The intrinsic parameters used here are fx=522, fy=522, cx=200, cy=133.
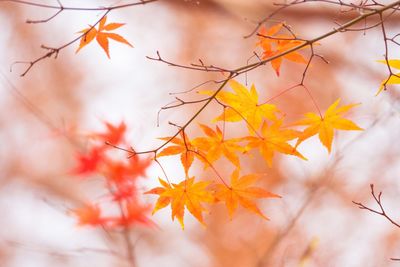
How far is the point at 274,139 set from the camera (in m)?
0.94

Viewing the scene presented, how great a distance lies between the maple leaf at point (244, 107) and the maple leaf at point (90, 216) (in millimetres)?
860

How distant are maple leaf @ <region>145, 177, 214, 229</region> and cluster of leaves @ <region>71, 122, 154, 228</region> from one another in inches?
24.8

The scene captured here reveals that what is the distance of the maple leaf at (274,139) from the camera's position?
0.92 meters

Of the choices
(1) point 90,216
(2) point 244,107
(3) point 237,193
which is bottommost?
(3) point 237,193

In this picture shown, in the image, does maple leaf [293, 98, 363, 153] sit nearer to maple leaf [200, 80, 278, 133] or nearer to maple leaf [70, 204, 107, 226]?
maple leaf [200, 80, 278, 133]

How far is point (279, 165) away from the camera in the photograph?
3734 mm

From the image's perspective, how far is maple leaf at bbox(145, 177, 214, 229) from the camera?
94 cm

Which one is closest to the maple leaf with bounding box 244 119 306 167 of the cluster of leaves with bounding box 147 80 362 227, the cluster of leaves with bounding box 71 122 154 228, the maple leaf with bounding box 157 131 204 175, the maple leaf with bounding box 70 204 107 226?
the cluster of leaves with bounding box 147 80 362 227

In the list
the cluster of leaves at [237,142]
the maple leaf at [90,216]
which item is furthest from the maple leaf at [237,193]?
the maple leaf at [90,216]

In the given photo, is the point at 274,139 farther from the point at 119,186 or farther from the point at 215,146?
the point at 119,186

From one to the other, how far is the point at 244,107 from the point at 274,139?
79 mm

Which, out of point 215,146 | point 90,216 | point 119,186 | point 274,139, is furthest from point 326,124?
point 90,216

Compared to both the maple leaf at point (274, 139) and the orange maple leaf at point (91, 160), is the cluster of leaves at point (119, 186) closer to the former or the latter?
the orange maple leaf at point (91, 160)

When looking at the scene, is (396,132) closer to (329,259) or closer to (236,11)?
(329,259)
